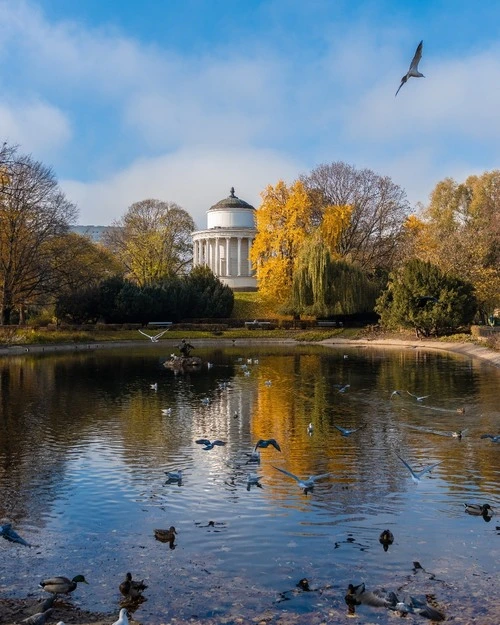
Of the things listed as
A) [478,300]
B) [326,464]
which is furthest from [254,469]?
[478,300]

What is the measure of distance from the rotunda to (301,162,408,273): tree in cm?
1918

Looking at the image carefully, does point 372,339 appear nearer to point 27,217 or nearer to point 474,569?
point 27,217

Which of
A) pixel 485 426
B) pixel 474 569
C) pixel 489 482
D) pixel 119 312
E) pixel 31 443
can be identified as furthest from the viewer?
pixel 119 312

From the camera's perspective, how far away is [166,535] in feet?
32.2

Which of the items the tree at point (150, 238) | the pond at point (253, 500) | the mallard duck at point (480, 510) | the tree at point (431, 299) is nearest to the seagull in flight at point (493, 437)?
the pond at point (253, 500)

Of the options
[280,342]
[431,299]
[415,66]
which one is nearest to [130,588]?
[415,66]

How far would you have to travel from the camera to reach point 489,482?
41.4 feet

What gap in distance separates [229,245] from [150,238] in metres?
11.9

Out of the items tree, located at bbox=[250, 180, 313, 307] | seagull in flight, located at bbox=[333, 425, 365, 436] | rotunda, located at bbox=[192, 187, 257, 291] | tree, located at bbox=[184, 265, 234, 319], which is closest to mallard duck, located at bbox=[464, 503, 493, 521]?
seagull in flight, located at bbox=[333, 425, 365, 436]

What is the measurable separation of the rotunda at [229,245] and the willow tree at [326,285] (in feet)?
80.0

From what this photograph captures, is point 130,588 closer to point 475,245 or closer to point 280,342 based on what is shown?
point 280,342

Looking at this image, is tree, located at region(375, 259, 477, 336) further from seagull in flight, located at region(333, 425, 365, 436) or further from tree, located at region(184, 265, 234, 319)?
seagull in flight, located at region(333, 425, 365, 436)

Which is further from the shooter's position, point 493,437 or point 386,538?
point 493,437

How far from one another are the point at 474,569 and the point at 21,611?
534cm
